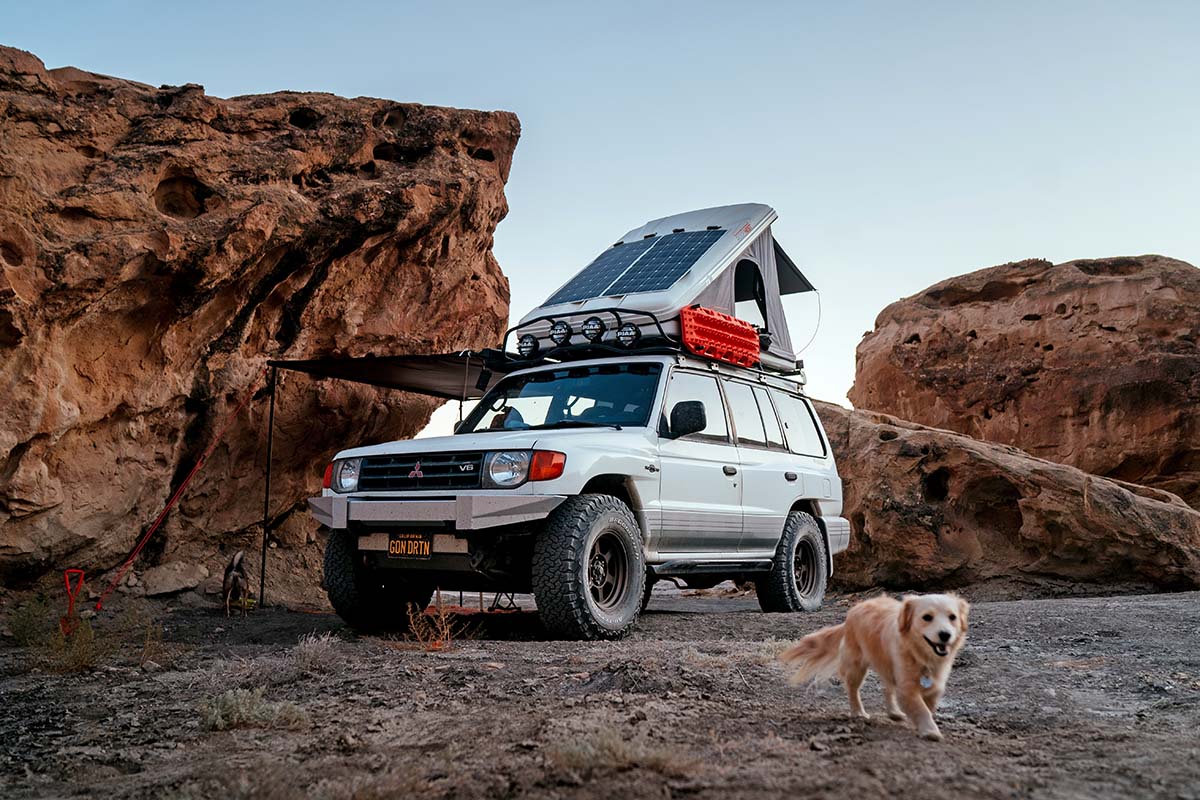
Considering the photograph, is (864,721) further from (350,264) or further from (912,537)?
(912,537)

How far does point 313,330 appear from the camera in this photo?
402 inches

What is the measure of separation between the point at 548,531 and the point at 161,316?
456 cm

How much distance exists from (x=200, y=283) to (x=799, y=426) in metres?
5.56

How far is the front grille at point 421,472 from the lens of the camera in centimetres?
630

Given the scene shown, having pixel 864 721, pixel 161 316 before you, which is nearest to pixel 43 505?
pixel 161 316

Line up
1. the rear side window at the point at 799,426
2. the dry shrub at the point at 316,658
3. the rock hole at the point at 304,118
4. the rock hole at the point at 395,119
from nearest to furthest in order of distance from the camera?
the dry shrub at the point at 316,658 → the rear side window at the point at 799,426 → the rock hole at the point at 304,118 → the rock hole at the point at 395,119

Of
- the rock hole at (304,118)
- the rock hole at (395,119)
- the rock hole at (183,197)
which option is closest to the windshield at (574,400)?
the rock hole at (183,197)

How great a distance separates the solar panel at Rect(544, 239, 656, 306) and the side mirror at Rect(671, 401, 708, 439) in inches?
62.1

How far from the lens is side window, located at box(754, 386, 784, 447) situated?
28.4 ft

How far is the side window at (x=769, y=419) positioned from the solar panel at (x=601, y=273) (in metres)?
1.62

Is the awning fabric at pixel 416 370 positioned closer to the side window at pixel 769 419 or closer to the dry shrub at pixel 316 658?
the side window at pixel 769 419

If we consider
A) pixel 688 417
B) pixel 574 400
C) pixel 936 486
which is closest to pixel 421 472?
pixel 574 400

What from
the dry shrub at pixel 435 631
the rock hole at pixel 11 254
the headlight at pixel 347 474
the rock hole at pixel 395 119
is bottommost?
the dry shrub at pixel 435 631

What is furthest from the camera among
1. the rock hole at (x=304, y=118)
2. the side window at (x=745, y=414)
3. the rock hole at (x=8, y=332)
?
the rock hole at (x=304, y=118)
